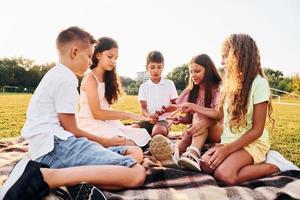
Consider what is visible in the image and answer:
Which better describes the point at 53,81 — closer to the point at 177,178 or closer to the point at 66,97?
the point at 66,97

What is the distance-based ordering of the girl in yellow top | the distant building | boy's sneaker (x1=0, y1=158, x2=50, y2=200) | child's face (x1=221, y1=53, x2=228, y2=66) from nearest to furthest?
boy's sneaker (x1=0, y1=158, x2=50, y2=200), the girl in yellow top, child's face (x1=221, y1=53, x2=228, y2=66), the distant building

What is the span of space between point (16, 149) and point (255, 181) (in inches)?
102

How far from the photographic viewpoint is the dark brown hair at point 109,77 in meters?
4.09

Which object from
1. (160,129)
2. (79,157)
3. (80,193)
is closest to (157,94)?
(160,129)

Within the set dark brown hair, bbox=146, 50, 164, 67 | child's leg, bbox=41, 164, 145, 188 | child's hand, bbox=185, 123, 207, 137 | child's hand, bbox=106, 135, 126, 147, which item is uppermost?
dark brown hair, bbox=146, 50, 164, 67

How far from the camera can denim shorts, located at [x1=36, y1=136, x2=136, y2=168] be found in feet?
8.77

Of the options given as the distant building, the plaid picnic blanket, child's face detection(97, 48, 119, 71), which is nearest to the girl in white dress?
child's face detection(97, 48, 119, 71)

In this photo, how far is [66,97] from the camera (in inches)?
110

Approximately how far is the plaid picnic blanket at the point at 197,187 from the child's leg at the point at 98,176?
0.22 ft

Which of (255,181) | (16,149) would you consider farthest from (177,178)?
(16,149)

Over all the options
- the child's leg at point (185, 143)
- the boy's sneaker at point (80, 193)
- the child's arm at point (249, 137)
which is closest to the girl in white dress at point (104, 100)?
the child's leg at point (185, 143)

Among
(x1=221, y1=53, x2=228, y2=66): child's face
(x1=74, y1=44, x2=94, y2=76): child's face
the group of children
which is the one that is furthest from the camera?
(x1=221, y1=53, x2=228, y2=66): child's face

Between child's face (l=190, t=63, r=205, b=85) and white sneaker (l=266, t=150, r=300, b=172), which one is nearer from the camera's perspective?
white sneaker (l=266, t=150, r=300, b=172)

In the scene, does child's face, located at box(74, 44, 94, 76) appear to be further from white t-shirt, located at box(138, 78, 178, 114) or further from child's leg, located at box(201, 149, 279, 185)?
white t-shirt, located at box(138, 78, 178, 114)
